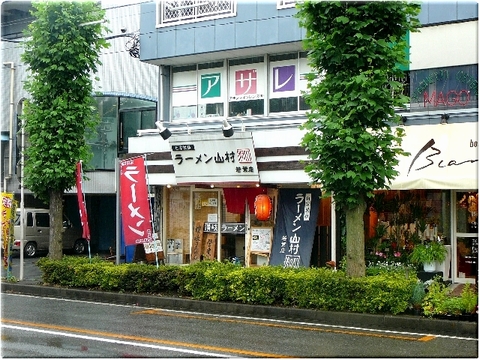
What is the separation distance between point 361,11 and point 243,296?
21.6ft

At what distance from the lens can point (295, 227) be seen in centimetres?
1923

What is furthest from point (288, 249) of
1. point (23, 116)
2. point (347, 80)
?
point (23, 116)

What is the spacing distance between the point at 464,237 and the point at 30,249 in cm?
2008

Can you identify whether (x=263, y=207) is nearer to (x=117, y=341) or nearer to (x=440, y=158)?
(x=440, y=158)

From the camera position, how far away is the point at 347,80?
550 inches

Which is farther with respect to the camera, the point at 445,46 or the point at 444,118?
the point at 445,46

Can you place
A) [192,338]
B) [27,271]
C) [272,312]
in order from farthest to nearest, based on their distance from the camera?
[27,271] → [272,312] → [192,338]

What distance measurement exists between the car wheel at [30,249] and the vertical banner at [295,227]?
15.2 meters

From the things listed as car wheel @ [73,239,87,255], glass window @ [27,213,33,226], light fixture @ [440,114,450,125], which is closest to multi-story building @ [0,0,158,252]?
car wheel @ [73,239,87,255]

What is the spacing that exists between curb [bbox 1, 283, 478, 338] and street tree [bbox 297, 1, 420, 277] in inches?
47.1

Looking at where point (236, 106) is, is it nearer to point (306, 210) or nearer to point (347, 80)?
point (306, 210)

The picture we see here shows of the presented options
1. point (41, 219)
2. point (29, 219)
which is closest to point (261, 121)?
point (29, 219)

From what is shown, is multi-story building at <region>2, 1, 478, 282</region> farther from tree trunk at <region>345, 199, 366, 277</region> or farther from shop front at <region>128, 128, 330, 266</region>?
tree trunk at <region>345, 199, 366, 277</region>

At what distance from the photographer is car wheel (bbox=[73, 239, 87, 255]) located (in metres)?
32.9
